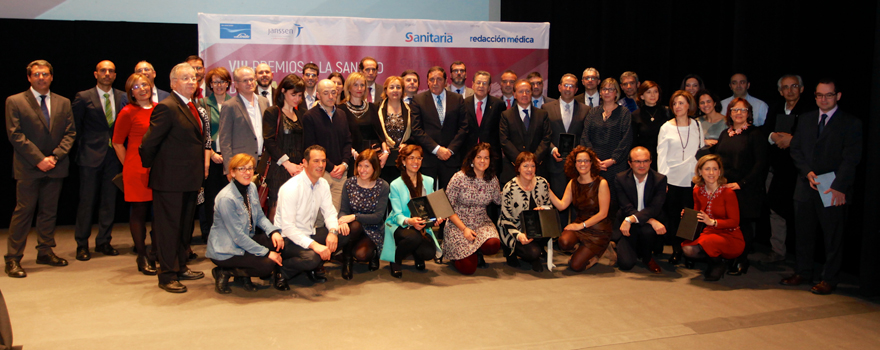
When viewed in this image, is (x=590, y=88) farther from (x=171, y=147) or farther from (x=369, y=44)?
(x=171, y=147)

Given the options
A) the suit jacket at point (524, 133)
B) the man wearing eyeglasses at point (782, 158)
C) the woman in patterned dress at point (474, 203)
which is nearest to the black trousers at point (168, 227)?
the woman in patterned dress at point (474, 203)

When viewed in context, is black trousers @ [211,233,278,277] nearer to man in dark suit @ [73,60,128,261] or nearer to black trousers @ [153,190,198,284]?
black trousers @ [153,190,198,284]

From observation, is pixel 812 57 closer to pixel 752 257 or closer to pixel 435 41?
pixel 752 257

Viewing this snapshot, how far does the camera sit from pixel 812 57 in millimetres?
4738

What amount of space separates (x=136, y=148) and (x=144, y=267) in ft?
2.73

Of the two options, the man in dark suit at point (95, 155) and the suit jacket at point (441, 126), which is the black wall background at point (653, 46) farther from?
the suit jacket at point (441, 126)

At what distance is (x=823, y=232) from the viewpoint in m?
4.00

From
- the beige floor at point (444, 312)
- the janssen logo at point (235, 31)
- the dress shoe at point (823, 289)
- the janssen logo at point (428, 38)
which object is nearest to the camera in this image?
the beige floor at point (444, 312)

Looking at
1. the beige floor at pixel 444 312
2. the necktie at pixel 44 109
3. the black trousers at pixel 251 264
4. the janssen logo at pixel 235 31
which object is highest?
the janssen logo at pixel 235 31

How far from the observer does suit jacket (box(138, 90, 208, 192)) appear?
3.55m

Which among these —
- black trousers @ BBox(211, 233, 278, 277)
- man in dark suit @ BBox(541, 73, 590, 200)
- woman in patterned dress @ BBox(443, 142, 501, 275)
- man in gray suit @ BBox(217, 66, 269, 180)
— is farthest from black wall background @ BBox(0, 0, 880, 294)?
black trousers @ BBox(211, 233, 278, 277)

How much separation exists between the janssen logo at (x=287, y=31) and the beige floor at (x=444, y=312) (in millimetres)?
2684

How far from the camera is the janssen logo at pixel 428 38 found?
20.0 ft

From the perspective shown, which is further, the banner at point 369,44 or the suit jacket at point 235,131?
the banner at point 369,44
